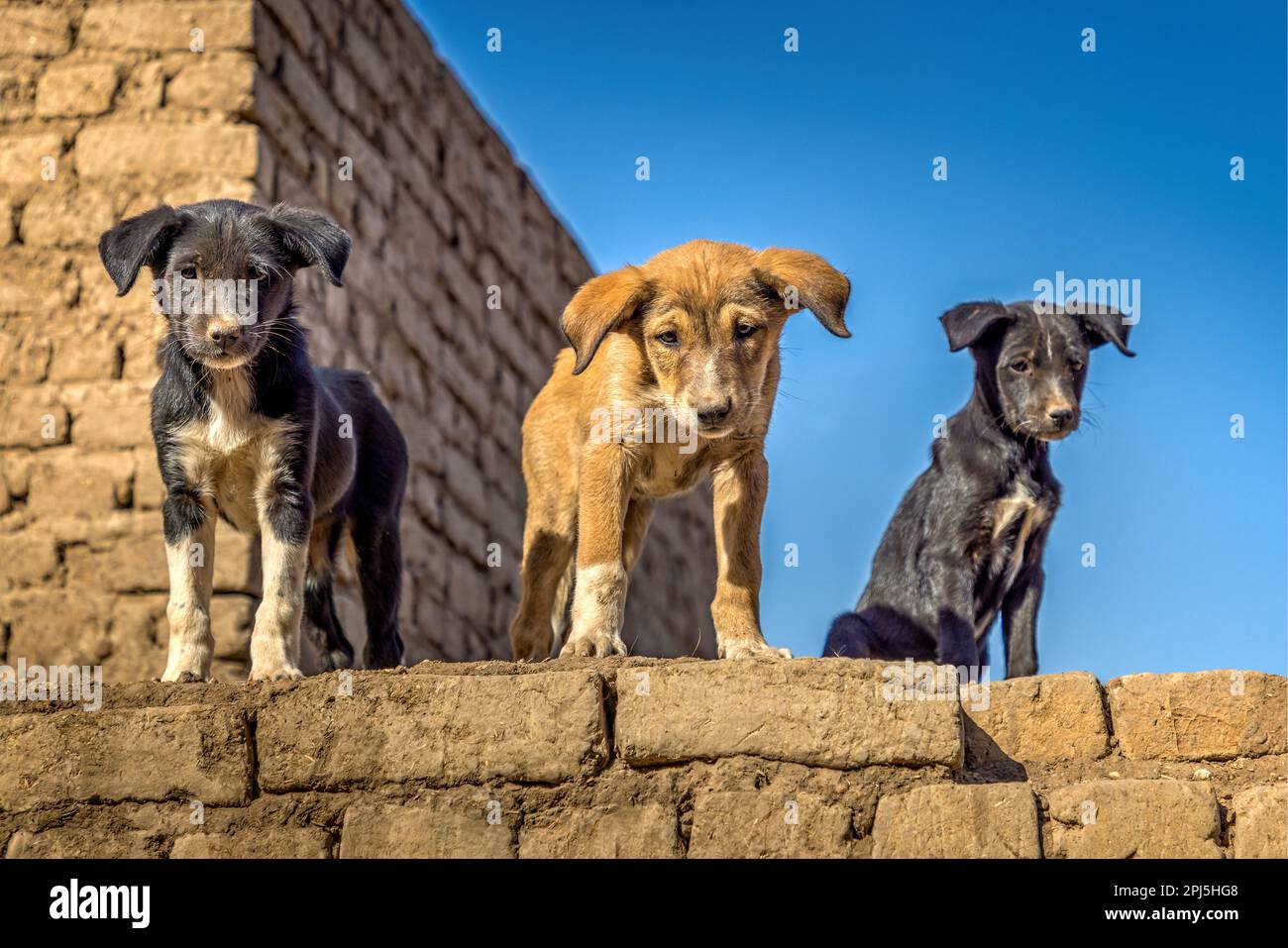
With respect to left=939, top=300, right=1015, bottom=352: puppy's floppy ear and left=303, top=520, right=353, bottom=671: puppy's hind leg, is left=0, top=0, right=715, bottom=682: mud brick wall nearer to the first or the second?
left=303, top=520, right=353, bottom=671: puppy's hind leg

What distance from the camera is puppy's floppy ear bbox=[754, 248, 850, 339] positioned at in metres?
5.80

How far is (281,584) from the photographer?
18.2 feet

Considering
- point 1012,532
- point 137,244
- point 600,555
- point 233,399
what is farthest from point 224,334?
point 1012,532

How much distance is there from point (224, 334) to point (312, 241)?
57 cm

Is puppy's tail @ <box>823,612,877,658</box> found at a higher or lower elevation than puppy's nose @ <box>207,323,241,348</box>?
lower

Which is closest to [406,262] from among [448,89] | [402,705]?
[448,89]

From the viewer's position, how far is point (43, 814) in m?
5.09

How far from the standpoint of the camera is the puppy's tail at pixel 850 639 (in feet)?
23.8

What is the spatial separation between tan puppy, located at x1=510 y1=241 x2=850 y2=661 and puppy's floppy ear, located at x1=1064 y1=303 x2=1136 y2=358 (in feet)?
5.78

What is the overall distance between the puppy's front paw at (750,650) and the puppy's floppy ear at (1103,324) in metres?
2.58

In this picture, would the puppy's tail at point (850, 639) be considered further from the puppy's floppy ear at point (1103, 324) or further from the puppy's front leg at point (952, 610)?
the puppy's floppy ear at point (1103, 324)

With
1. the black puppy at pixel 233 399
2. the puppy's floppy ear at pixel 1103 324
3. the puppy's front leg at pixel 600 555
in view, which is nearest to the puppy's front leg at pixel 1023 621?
the puppy's floppy ear at pixel 1103 324

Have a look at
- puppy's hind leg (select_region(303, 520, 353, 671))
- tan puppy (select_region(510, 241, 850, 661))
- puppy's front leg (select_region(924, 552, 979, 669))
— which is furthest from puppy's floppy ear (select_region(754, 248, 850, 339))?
puppy's hind leg (select_region(303, 520, 353, 671))

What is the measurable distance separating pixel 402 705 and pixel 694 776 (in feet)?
3.12
